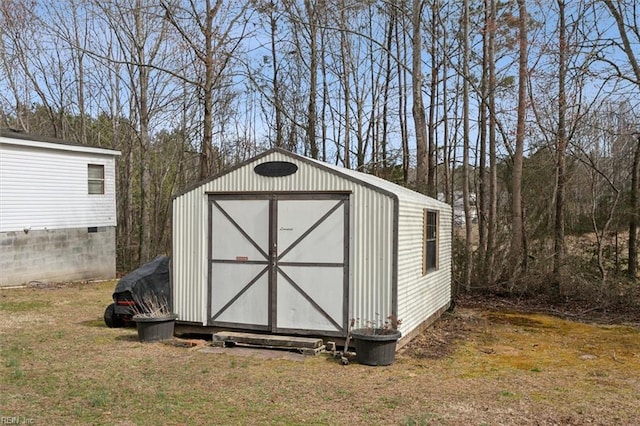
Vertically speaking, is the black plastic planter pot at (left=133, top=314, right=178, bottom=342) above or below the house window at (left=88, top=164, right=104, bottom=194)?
below

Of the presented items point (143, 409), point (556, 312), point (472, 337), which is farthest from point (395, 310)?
point (556, 312)

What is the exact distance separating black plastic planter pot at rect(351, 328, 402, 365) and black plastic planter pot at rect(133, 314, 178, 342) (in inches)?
110

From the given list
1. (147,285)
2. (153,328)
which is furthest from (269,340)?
(147,285)

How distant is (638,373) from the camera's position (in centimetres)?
683

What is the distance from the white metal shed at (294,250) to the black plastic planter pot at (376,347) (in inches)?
19.8

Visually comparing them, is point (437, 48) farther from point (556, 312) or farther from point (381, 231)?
point (381, 231)

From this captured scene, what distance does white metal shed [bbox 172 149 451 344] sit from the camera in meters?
7.61

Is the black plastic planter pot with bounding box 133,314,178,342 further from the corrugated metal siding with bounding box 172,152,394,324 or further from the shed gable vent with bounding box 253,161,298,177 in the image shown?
the shed gable vent with bounding box 253,161,298,177

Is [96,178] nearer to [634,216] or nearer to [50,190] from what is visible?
[50,190]

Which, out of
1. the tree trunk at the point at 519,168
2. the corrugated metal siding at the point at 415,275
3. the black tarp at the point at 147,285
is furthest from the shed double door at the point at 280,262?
the tree trunk at the point at 519,168

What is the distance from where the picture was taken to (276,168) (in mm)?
8094

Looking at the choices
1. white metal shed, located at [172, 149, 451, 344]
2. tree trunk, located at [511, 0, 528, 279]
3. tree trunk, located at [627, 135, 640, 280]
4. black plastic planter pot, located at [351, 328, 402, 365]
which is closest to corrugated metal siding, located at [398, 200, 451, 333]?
white metal shed, located at [172, 149, 451, 344]

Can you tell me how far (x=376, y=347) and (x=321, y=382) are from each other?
100 cm

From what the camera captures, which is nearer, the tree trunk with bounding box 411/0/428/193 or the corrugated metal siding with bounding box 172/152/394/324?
the corrugated metal siding with bounding box 172/152/394/324
